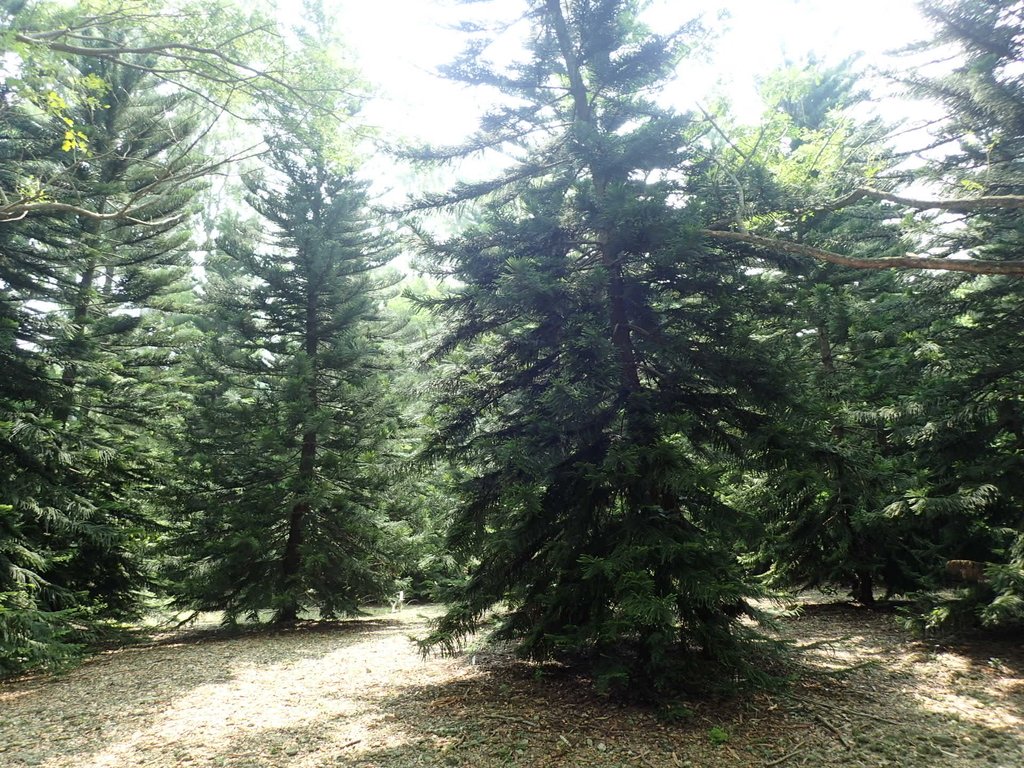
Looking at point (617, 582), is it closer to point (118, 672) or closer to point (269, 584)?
point (118, 672)

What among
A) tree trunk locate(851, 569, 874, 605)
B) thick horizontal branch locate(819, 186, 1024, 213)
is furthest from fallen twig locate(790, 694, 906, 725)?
tree trunk locate(851, 569, 874, 605)

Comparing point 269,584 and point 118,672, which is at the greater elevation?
point 269,584

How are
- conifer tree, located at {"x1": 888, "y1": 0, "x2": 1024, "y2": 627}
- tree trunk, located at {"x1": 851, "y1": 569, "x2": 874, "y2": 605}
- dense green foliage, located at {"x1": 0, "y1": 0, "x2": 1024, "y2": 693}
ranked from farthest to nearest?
tree trunk, located at {"x1": 851, "y1": 569, "x2": 874, "y2": 605} < conifer tree, located at {"x1": 888, "y1": 0, "x2": 1024, "y2": 627} < dense green foliage, located at {"x1": 0, "y1": 0, "x2": 1024, "y2": 693}

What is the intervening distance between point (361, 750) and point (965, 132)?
9.55 m

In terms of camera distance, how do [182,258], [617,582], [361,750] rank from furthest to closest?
[182,258] → [617,582] → [361,750]

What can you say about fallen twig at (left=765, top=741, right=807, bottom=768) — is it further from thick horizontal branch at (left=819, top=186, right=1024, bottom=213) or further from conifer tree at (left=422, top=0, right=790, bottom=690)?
thick horizontal branch at (left=819, top=186, right=1024, bottom=213)

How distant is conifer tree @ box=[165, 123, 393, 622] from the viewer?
9.24 meters

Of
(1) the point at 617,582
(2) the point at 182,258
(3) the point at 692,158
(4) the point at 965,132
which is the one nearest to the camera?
(1) the point at 617,582

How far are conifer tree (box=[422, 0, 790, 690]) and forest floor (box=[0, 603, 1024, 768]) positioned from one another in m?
0.50

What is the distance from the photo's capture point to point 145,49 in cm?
519

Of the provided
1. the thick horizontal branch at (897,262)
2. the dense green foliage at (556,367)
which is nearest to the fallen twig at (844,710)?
the dense green foliage at (556,367)

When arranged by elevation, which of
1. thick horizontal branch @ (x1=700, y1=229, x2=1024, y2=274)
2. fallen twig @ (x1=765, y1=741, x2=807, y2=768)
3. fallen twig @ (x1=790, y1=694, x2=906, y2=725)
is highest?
thick horizontal branch @ (x1=700, y1=229, x2=1024, y2=274)

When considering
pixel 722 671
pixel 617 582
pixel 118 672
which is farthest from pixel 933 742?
pixel 118 672

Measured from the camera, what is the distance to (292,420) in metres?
9.31
